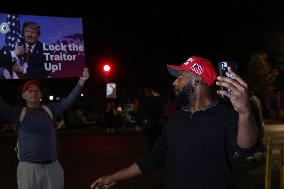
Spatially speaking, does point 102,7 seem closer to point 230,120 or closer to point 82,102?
point 82,102

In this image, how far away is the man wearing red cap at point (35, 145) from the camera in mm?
5852

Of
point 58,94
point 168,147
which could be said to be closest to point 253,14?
point 58,94

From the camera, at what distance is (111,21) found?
44.9m

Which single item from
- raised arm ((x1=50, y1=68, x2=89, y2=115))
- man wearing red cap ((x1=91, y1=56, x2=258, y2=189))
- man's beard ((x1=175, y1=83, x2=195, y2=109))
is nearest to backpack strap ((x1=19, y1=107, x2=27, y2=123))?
raised arm ((x1=50, y1=68, x2=89, y2=115))

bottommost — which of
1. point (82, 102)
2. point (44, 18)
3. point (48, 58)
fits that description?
point (82, 102)

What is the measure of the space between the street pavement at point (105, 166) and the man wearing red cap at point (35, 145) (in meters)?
4.10

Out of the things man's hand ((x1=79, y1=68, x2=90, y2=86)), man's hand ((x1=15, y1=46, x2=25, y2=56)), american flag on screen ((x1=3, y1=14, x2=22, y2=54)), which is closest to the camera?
man's hand ((x1=79, y1=68, x2=90, y2=86))

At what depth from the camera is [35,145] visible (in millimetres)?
5867

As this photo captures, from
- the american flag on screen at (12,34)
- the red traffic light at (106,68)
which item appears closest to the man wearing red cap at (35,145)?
the american flag on screen at (12,34)

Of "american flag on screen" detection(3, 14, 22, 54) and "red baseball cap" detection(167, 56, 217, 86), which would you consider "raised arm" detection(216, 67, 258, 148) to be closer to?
"red baseball cap" detection(167, 56, 217, 86)

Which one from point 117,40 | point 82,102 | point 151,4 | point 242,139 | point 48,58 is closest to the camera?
point 242,139

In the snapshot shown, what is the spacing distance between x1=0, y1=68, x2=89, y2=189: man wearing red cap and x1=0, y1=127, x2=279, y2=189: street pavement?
4.10m

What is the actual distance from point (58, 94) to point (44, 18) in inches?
558

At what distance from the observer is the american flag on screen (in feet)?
92.2
